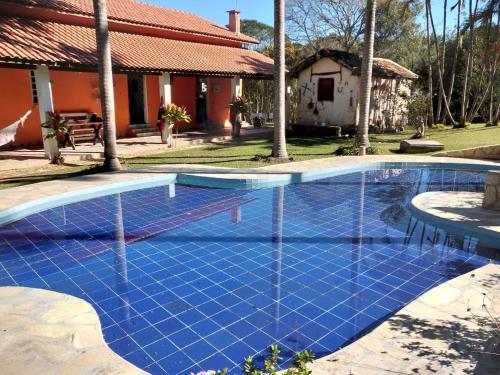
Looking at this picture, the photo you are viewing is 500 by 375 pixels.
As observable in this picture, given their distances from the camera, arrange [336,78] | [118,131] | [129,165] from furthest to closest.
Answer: [336,78] < [118,131] < [129,165]

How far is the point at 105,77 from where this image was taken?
39.9 ft

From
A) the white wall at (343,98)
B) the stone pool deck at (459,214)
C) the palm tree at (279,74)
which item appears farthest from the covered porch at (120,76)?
the stone pool deck at (459,214)

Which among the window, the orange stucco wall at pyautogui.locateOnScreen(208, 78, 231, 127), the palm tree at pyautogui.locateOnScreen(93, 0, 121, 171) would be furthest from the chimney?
→ the palm tree at pyautogui.locateOnScreen(93, 0, 121, 171)

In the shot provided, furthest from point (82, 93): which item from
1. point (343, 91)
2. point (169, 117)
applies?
point (343, 91)

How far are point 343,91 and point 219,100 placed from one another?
22.5 ft

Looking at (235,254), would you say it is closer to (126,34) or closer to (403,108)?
(126,34)

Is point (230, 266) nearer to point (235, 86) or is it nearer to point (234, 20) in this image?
point (235, 86)

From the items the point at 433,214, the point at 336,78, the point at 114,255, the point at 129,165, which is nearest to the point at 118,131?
the point at 129,165

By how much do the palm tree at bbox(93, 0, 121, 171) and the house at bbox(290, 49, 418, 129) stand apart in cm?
1280

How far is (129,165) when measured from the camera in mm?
13586

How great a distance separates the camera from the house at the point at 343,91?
2123 centimetres

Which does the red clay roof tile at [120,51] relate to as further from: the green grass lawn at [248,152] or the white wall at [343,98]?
the green grass lawn at [248,152]

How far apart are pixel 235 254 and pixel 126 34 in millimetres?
15642

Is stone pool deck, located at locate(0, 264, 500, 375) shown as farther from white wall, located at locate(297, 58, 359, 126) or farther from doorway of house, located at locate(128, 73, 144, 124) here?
white wall, located at locate(297, 58, 359, 126)
